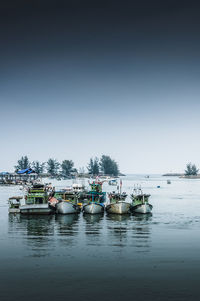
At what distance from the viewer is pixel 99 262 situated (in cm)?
2238

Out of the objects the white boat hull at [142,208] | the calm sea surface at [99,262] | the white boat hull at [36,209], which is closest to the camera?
the calm sea surface at [99,262]

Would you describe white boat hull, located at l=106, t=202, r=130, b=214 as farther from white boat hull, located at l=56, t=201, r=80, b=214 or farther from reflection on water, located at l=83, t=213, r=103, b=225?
white boat hull, located at l=56, t=201, r=80, b=214

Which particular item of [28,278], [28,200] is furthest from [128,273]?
[28,200]

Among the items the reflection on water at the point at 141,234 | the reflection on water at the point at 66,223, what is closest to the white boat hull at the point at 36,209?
the reflection on water at the point at 66,223

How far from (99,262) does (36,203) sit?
101 feet

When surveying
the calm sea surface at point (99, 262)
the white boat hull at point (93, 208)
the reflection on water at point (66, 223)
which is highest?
the white boat hull at point (93, 208)

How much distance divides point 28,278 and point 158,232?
21312mm

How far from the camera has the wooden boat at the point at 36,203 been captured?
1934 inches

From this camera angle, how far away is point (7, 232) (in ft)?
118

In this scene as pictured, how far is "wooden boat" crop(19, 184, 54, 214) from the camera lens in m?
49.1

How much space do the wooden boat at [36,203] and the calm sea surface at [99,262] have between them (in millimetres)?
9722

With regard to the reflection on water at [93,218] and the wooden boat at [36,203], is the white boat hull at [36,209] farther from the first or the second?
the reflection on water at [93,218]

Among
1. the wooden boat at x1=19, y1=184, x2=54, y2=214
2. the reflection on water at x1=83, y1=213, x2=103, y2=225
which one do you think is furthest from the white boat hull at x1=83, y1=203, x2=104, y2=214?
the wooden boat at x1=19, y1=184, x2=54, y2=214

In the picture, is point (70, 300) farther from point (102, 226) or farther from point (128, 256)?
point (102, 226)
